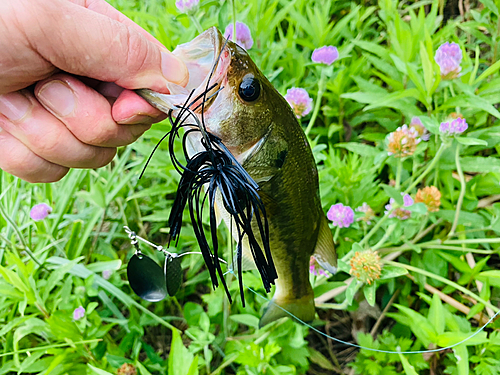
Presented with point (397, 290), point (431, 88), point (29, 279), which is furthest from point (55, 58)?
point (397, 290)

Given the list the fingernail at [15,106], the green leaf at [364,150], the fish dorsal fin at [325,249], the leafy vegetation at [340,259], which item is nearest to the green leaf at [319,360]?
the leafy vegetation at [340,259]

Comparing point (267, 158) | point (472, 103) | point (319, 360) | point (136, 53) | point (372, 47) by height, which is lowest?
point (319, 360)

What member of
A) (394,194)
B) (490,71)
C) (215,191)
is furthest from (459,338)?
(490,71)

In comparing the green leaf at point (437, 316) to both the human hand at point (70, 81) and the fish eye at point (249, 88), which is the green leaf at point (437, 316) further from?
the human hand at point (70, 81)

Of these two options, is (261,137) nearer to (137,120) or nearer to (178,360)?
(137,120)

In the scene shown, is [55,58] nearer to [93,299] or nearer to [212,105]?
[212,105]

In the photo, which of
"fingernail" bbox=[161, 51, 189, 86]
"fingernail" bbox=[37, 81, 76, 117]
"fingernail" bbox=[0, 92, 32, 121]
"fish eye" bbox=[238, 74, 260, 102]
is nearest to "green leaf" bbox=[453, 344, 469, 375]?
"fish eye" bbox=[238, 74, 260, 102]
